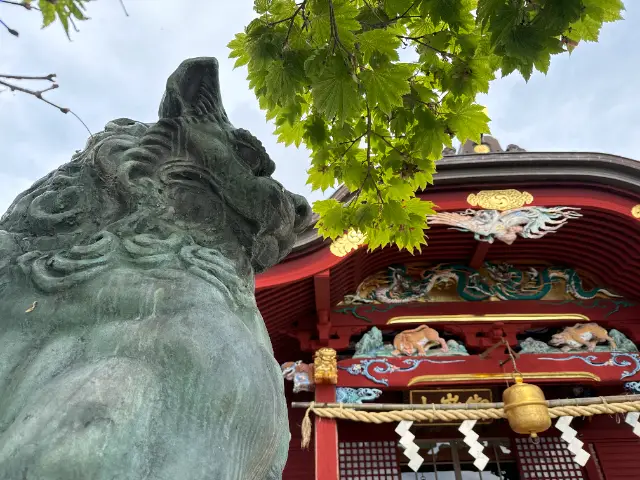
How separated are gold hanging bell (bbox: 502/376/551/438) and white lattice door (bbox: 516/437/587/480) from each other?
1405 mm

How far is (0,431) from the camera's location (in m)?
0.78

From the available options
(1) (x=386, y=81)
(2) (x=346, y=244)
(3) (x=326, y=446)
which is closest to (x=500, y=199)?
(2) (x=346, y=244)

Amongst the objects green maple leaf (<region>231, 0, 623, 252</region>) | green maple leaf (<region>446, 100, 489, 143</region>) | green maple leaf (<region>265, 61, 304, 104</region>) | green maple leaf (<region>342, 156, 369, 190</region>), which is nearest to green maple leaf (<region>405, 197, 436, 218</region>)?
green maple leaf (<region>231, 0, 623, 252</region>)

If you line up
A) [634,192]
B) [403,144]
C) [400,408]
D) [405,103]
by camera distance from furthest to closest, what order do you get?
[634,192], [400,408], [403,144], [405,103]

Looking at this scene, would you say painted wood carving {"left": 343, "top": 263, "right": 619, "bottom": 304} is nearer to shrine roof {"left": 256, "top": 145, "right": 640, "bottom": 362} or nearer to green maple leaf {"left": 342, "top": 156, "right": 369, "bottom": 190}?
shrine roof {"left": 256, "top": 145, "right": 640, "bottom": 362}

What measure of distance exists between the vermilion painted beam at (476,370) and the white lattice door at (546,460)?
3.11 feet

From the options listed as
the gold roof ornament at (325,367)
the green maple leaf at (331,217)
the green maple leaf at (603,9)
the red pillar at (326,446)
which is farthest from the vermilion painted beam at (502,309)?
the green maple leaf at (603,9)

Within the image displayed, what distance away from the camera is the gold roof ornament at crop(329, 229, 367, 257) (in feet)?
15.1

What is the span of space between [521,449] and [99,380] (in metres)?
Result: 5.56

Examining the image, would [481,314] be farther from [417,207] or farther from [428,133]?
[428,133]

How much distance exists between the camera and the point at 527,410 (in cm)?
412

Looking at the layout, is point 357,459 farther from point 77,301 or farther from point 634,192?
point 77,301

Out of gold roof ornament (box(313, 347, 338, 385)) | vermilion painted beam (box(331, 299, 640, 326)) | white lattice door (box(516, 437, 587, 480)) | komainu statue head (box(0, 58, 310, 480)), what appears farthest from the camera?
white lattice door (box(516, 437, 587, 480))

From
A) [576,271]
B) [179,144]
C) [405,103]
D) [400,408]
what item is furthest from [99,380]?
[576,271]
